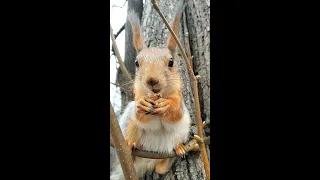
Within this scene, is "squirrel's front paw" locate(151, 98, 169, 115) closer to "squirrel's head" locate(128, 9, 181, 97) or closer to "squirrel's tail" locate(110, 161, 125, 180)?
"squirrel's head" locate(128, 9, 181, 97)

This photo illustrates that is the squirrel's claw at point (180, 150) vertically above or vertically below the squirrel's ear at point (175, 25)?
below

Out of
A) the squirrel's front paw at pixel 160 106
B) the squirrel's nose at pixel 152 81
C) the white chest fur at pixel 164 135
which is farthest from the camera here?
the white chest fur at pixel 164 135

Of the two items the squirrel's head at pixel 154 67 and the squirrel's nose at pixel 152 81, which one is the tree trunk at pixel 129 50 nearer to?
the squirrel's head at pixel 154 67

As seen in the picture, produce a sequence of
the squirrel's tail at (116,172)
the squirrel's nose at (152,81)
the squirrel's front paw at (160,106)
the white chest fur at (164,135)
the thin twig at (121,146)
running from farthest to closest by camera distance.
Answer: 1. the squirrel's tail at (116,172)
2. the white chest fur at (164,135)
3. the squirrel's front paw at (160,106)
4. the squirrel's nose at (152,81)
5. the thin twig at (121,146)

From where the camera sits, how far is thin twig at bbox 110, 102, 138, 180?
0.65 meters

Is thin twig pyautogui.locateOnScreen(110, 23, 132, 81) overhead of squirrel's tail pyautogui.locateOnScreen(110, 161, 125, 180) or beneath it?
overhead

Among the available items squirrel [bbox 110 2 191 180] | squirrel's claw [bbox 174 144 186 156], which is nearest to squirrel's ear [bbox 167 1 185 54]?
squirrel [bbox 110 2 191 180]

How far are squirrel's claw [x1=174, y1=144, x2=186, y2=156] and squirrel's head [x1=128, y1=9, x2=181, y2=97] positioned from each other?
0.24 metres

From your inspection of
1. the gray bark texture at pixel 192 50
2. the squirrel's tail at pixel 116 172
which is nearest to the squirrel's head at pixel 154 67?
the gray bark texture at pixel 192 50

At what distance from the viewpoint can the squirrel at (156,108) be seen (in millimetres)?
849
